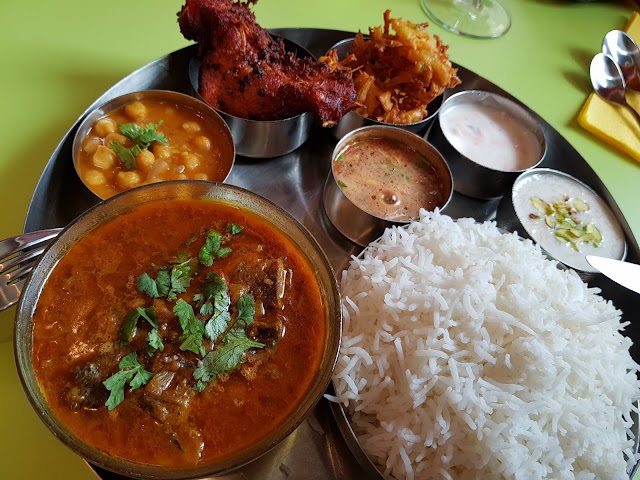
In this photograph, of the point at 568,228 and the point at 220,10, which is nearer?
the point at 220,10

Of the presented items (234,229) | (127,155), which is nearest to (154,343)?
(234,229)

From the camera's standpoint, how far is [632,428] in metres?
2.39

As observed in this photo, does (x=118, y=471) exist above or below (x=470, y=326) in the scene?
above

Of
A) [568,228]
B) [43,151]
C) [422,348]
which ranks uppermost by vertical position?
[43,151]

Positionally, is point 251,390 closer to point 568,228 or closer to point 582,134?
point 568,228

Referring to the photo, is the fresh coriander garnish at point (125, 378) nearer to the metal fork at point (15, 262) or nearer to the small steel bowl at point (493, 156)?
the metal fork at point (15, 262)

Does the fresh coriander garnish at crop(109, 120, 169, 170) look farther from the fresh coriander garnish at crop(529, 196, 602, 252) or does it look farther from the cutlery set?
the cutlery set

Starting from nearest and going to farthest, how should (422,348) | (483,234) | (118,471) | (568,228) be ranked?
(118,471), (422,348), (483,234), (568,228)

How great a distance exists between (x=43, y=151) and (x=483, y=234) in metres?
2.31

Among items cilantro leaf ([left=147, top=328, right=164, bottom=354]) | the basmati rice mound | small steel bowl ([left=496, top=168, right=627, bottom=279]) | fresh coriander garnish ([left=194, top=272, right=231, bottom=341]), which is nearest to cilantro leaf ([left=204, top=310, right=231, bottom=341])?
fresh coriander garnish ([left=194, top=272, right=231, bottom=341])

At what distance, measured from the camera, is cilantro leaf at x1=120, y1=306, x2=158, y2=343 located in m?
1.85

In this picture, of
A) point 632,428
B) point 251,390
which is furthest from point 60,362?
point 632,428

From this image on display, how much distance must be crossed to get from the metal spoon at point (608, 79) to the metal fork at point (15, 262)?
396 centimetres

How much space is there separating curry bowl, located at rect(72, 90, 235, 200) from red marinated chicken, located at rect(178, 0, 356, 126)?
0.16 metres
